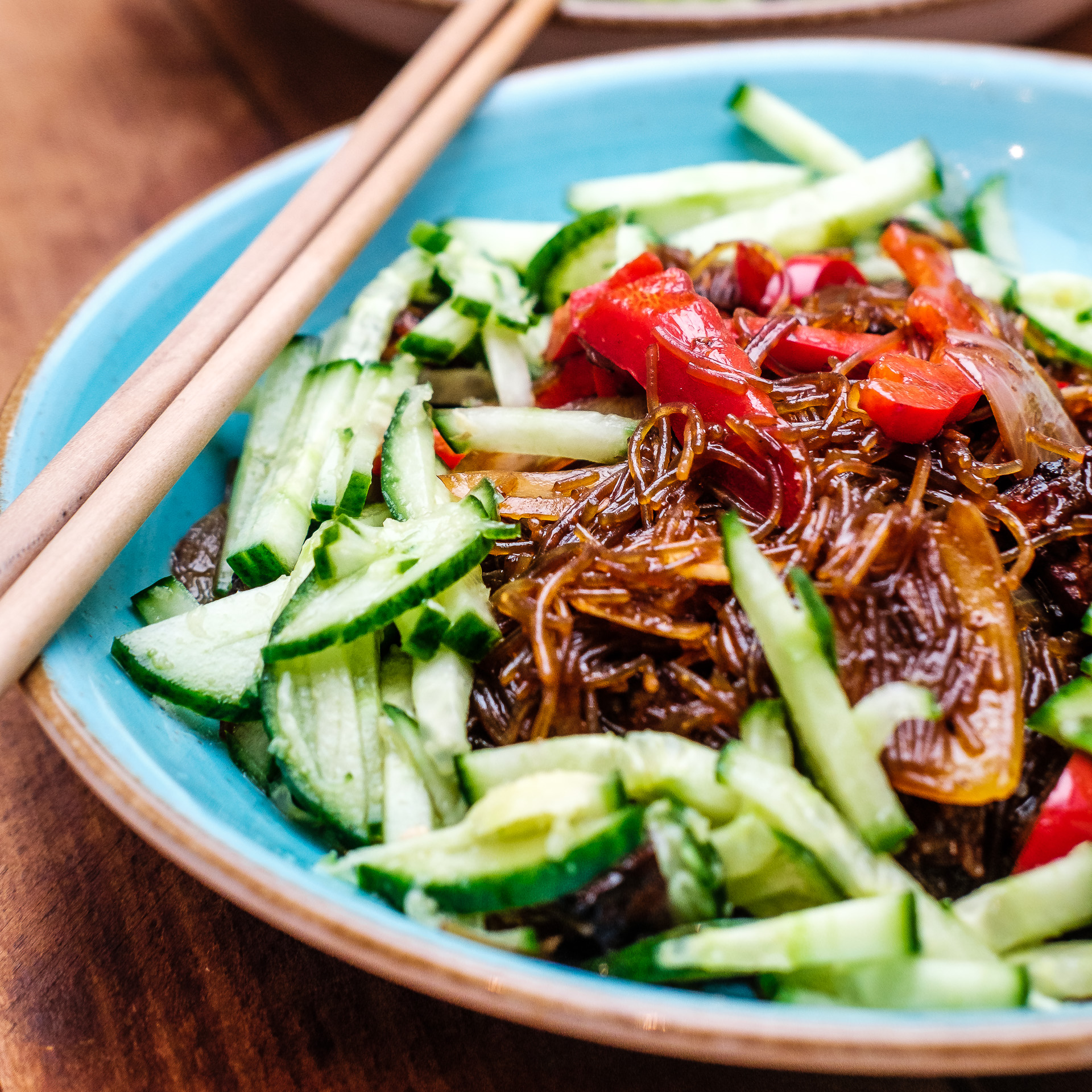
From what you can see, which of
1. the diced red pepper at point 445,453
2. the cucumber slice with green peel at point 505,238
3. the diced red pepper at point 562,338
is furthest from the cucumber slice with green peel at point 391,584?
the cucumber slice with green peel at point 505,238

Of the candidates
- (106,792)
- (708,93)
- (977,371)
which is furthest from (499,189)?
(106,792)

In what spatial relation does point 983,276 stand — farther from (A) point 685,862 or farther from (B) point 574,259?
(A) point 685,862

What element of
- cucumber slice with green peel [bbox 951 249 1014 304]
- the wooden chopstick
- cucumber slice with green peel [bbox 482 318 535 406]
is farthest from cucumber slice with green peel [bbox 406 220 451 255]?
cucumber slice with green peel [bbox 951 249 1014 304]

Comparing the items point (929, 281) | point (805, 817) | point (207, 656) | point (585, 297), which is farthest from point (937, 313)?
point (207, 656)

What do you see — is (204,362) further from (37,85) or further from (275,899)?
(37,85)

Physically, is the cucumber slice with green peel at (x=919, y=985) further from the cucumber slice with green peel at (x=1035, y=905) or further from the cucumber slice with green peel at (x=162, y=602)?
the cucumber slice with green peel at (x=162, y=602)

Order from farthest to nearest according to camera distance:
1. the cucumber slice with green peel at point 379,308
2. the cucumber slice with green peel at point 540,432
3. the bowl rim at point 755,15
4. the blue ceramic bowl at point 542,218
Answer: the bowl rim at point 755,15 < the cucumber slice with green peel at point 379,308 < the cucumber slice with green peel at point 540,432 < the blue ceramic bowl at point 542,218
